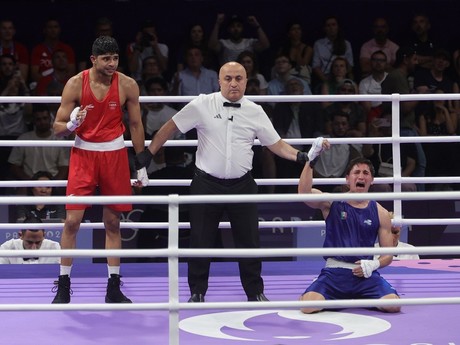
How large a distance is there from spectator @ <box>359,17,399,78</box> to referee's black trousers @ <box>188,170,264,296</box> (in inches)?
188

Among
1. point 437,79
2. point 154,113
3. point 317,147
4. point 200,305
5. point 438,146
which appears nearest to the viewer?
point 200,305

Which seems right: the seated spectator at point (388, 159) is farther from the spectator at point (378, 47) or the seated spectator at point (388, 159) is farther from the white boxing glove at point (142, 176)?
the white boxing glove at point (142, 176)

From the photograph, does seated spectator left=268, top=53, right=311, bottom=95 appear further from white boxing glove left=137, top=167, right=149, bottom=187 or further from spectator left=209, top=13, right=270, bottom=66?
white boxing glove left=137, top=167, right=149, bottom=187

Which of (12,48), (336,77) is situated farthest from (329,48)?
(12,48)

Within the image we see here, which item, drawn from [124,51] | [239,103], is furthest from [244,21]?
[239,103]

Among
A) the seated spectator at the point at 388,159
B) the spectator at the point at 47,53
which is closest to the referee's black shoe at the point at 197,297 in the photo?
the seated spectator at the point at 388,159

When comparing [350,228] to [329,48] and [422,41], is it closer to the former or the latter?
[329,48]

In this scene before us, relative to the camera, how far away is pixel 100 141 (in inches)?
235

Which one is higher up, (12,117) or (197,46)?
(197,46)

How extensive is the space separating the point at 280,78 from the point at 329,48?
84 centimetres

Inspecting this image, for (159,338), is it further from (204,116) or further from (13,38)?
(13,38)

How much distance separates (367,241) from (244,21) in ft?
17.3

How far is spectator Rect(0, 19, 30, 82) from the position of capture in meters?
9.97

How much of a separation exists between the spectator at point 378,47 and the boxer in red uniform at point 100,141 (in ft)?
16.2
